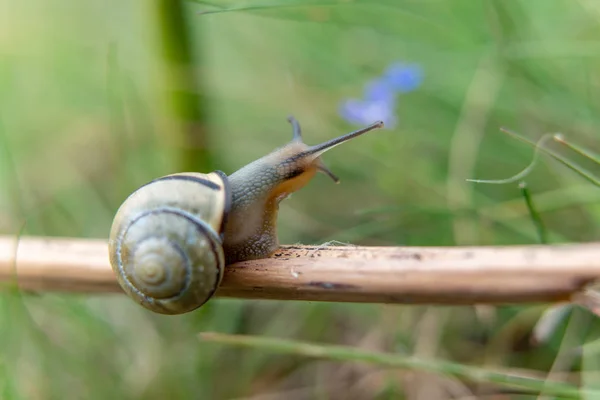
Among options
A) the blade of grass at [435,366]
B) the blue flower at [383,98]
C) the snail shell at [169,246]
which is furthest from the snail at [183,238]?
the blue flower at [383,98]

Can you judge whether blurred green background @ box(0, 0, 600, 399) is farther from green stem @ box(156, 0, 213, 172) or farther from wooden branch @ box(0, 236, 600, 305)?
wooden branch @ box(0, 236, 600, 305)

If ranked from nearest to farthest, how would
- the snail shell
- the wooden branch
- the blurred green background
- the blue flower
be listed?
the wooden branch → the snail shell → the blurred green background → the blue flower

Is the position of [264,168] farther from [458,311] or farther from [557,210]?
[557,210]

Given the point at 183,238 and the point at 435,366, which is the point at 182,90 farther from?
the point at 435,366

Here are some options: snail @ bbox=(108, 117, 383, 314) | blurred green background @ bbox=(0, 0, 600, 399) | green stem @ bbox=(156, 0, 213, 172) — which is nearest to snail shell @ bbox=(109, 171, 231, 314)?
snail @ bbox=(108, 117, 383, 314)

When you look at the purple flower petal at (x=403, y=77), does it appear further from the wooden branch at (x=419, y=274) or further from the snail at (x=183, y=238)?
the wooden branch at (x=419, y=274)

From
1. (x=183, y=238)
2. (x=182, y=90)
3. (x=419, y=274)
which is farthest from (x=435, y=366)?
(x=182, y=90)
